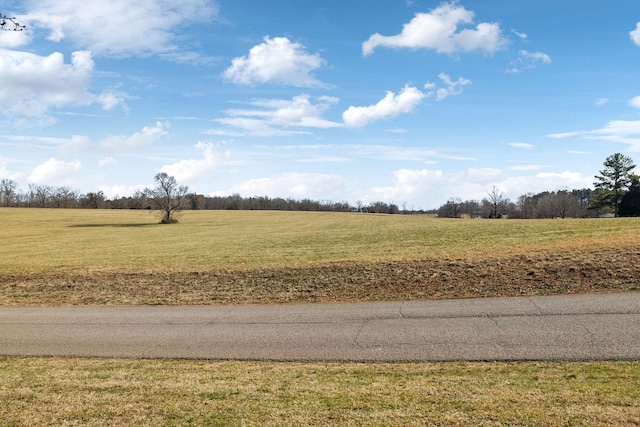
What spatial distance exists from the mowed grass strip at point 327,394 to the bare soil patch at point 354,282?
604 centimetres

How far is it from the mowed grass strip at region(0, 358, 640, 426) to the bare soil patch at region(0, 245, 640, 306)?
19.8 ft

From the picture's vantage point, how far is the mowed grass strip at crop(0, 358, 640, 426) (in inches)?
209

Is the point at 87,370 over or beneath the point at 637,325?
beneath

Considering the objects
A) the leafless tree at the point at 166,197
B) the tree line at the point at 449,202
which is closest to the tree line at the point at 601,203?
the tree line at the point at 449,202

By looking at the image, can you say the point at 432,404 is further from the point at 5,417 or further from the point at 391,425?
the point at 5,417

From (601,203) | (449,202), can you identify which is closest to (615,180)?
(601,203)

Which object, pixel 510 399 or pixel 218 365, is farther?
pixel 218 365

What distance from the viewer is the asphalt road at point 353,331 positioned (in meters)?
8.21

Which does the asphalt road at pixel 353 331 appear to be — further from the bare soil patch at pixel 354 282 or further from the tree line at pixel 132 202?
the tree line at pixel 132 202

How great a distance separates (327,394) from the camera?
611 centimetres

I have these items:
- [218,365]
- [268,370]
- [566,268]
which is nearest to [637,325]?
[566,268]

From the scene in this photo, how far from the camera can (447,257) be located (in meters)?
18.2

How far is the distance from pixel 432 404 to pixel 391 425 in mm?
810

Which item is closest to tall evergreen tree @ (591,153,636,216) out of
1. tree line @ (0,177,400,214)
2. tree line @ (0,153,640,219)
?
tree line @ (0,153,640,219)
